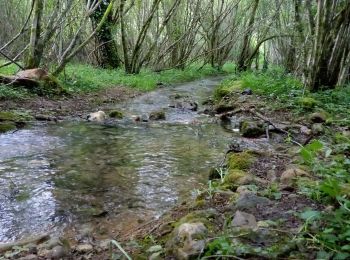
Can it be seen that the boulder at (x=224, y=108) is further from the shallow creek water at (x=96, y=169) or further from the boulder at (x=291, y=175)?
the boulder at (x=291, y=175)

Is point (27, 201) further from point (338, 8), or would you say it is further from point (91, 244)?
point (338, 8)

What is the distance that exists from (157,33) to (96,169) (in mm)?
12989

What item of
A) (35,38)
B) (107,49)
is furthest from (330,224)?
(107,49)

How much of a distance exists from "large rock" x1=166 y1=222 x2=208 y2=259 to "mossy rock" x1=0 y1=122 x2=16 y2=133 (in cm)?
457

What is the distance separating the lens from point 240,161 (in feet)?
13.6

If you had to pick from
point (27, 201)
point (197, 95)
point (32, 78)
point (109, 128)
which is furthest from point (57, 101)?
point (27, 201)

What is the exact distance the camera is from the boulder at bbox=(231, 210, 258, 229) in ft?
7.78

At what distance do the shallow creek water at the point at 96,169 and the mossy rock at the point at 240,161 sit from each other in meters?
0.31

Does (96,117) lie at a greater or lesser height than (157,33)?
lesser

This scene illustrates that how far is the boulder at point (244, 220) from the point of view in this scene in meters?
2.37

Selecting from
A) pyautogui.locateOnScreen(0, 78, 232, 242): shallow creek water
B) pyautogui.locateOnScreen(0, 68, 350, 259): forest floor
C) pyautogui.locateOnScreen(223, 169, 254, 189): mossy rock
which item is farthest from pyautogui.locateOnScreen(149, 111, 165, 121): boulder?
pyautogui.locateOnScreen(223, 169, 254, 189): mossy rock

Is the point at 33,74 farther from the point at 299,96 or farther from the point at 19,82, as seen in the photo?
the point at 299,96

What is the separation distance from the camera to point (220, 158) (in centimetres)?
499

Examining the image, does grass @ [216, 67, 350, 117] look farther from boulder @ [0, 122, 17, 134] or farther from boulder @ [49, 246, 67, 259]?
boulder @ [49, 246, 67, 259]
